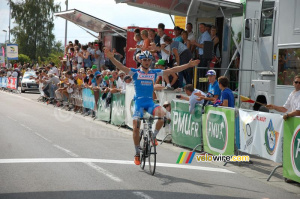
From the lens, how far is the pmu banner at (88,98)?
→ 20828 mm

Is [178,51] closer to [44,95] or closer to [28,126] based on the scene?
[28,126]


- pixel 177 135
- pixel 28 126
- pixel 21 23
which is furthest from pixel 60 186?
pixel 21 23

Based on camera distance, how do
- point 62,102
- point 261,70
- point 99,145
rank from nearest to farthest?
point 99,145 < point 261,70 < point 62,102

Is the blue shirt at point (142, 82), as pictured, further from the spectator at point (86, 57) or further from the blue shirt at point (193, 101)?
the spectator at point (86, 57)

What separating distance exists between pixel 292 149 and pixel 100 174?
11.3 ft

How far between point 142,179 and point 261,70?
267 inches

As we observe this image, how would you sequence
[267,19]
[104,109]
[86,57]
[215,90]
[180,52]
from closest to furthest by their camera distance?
[215,90] → [267,19] → [180,52] → [104,109] → [86,57]

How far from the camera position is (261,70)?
556 inches

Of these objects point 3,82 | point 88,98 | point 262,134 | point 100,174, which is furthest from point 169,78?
point 3,82

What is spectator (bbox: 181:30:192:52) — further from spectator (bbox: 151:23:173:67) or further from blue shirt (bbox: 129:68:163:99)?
blue shirt (bbox: 129:68:163:99)

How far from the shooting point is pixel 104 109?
1941cm

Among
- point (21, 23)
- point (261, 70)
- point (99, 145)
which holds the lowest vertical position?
point (99, 145)

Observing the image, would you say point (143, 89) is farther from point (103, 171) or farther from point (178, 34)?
point (178, 34)

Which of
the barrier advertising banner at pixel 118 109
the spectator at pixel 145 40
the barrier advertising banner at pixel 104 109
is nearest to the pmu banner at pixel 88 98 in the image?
the barrier advertising banner at pixel 104 109
